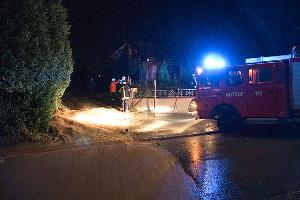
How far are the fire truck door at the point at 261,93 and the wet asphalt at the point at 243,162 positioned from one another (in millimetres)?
761

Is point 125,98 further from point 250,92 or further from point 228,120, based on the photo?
point 250,92

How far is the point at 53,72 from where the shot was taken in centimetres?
1133

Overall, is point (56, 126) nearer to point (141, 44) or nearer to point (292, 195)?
point (292, 195)

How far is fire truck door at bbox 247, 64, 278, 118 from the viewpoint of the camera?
42.3 ft

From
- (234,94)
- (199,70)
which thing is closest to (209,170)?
(234,94)

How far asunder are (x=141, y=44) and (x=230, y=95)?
2357cm

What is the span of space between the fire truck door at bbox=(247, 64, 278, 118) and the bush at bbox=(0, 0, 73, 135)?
234 inches

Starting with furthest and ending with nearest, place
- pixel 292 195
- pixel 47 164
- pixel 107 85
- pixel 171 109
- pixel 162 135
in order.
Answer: pixel 107 85
pixel 171 109
pixel 162 135
pixel 47 164
pixel 292 195

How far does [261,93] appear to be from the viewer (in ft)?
42.8

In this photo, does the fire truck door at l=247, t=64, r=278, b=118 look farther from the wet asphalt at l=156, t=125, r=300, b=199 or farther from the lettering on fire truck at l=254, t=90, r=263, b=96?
the wet asphalt at l=156, t=125, r=300, b=199

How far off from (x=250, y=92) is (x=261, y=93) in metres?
0.36

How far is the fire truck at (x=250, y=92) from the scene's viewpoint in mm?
12703

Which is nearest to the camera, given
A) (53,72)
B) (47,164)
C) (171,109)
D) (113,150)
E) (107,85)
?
(47,164)

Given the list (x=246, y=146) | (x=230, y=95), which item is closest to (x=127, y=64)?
(x=230, y=95)
